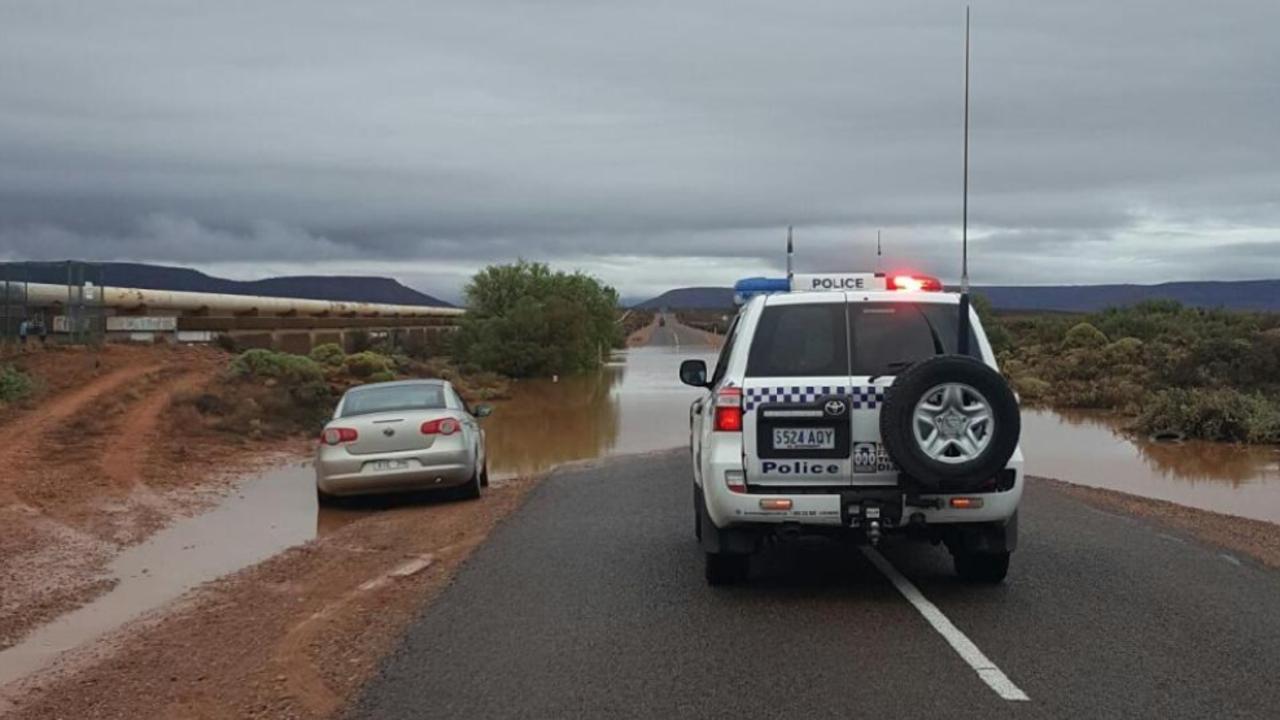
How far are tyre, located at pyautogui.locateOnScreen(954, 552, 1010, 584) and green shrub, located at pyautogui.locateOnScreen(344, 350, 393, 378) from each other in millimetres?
33022

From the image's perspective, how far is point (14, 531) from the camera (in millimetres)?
12609

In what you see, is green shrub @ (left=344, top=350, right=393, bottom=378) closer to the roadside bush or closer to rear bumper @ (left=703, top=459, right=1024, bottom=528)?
the roadside bush

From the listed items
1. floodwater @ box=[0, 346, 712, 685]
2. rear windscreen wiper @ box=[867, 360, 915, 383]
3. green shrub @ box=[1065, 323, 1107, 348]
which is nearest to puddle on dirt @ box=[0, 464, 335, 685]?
floodwater @ box=[0, 346, 712, 685]

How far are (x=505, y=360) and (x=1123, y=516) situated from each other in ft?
135

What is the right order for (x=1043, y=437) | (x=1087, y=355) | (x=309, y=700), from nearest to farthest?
(x=309, y=700)
(x=1043, y=437)
(x=1087, y=355)

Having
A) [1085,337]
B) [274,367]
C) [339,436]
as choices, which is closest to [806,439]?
[339,436]

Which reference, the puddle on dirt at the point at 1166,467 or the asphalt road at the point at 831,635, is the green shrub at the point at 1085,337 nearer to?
the puddle on dirt at the point at 1166,467

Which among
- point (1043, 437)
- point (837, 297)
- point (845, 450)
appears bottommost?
point (1043, 437)

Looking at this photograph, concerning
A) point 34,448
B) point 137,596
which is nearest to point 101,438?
point 34,448

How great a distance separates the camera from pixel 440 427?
47.3 feet

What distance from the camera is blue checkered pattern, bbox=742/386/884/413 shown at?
769cm

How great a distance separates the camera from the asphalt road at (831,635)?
232 inches

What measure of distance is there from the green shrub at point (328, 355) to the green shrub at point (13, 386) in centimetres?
1692

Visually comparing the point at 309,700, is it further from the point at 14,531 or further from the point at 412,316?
the point at 412,316
